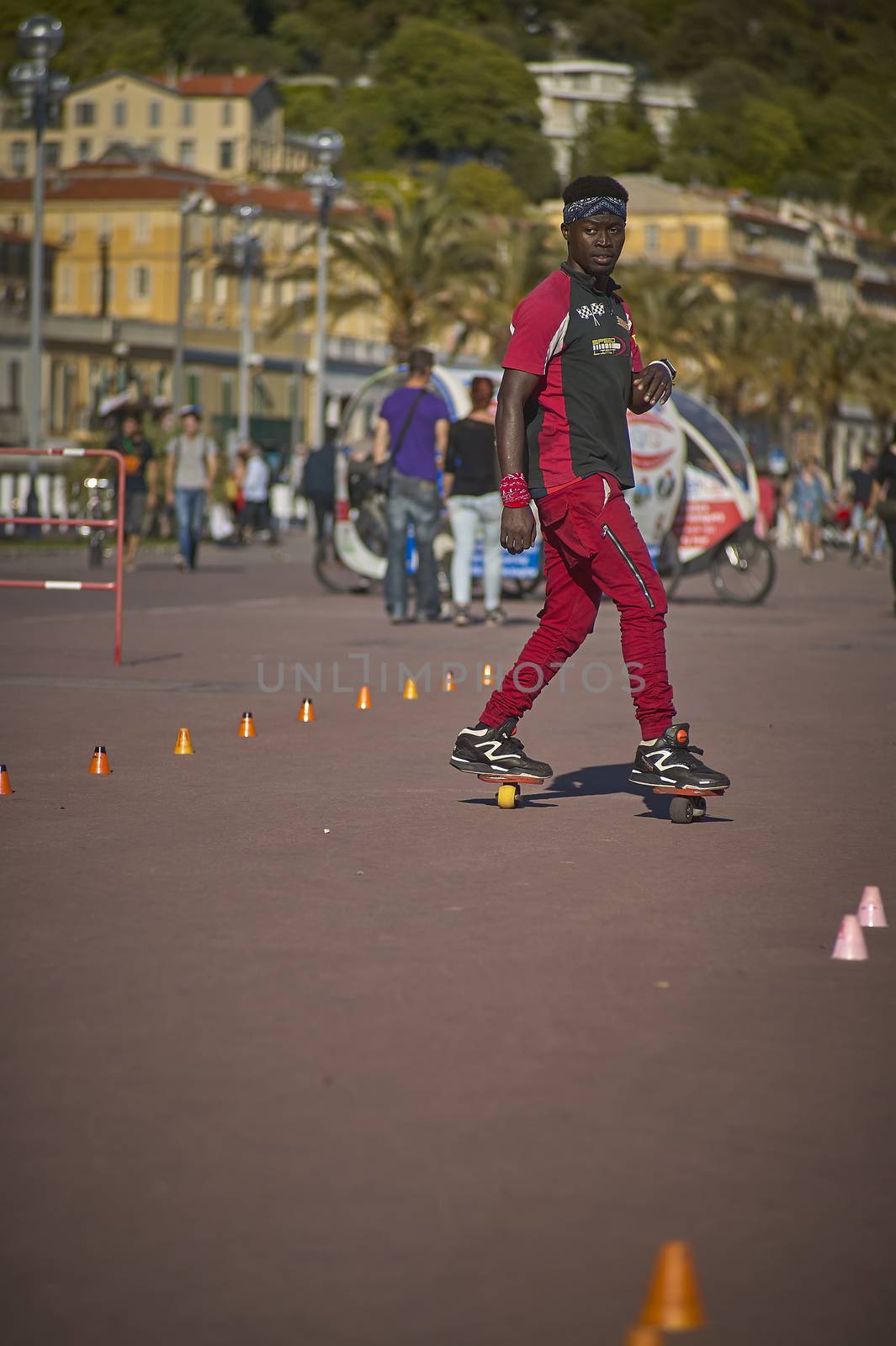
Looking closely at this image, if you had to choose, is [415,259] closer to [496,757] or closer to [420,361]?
[420,361]

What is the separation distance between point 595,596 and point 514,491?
0.64 m

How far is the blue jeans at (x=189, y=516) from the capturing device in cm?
2777

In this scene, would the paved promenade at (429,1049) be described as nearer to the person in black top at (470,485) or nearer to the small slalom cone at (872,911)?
the small slalom cone at (872,911)

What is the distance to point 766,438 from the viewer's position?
417 ft

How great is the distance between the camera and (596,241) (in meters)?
8.85

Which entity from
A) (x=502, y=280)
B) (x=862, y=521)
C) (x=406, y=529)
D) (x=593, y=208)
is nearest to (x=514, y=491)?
(x=593, y=208)

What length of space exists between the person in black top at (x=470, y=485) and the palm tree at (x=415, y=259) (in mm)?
43460

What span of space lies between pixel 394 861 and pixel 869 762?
3.82 m

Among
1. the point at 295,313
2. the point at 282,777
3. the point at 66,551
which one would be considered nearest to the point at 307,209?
the point at 295,313

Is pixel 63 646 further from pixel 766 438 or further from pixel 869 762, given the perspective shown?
pixel 766 438

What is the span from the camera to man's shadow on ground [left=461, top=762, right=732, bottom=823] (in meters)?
9.37

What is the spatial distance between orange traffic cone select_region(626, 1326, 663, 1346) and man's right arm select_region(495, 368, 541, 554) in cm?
554

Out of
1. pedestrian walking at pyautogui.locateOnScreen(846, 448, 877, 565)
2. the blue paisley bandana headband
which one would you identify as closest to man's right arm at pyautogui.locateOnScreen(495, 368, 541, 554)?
the blue paisley bandana headband

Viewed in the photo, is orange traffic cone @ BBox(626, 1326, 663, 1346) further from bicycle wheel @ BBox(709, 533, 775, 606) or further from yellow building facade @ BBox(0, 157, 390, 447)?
yellow building facade @ BBox(0, 157, 390, 447)
